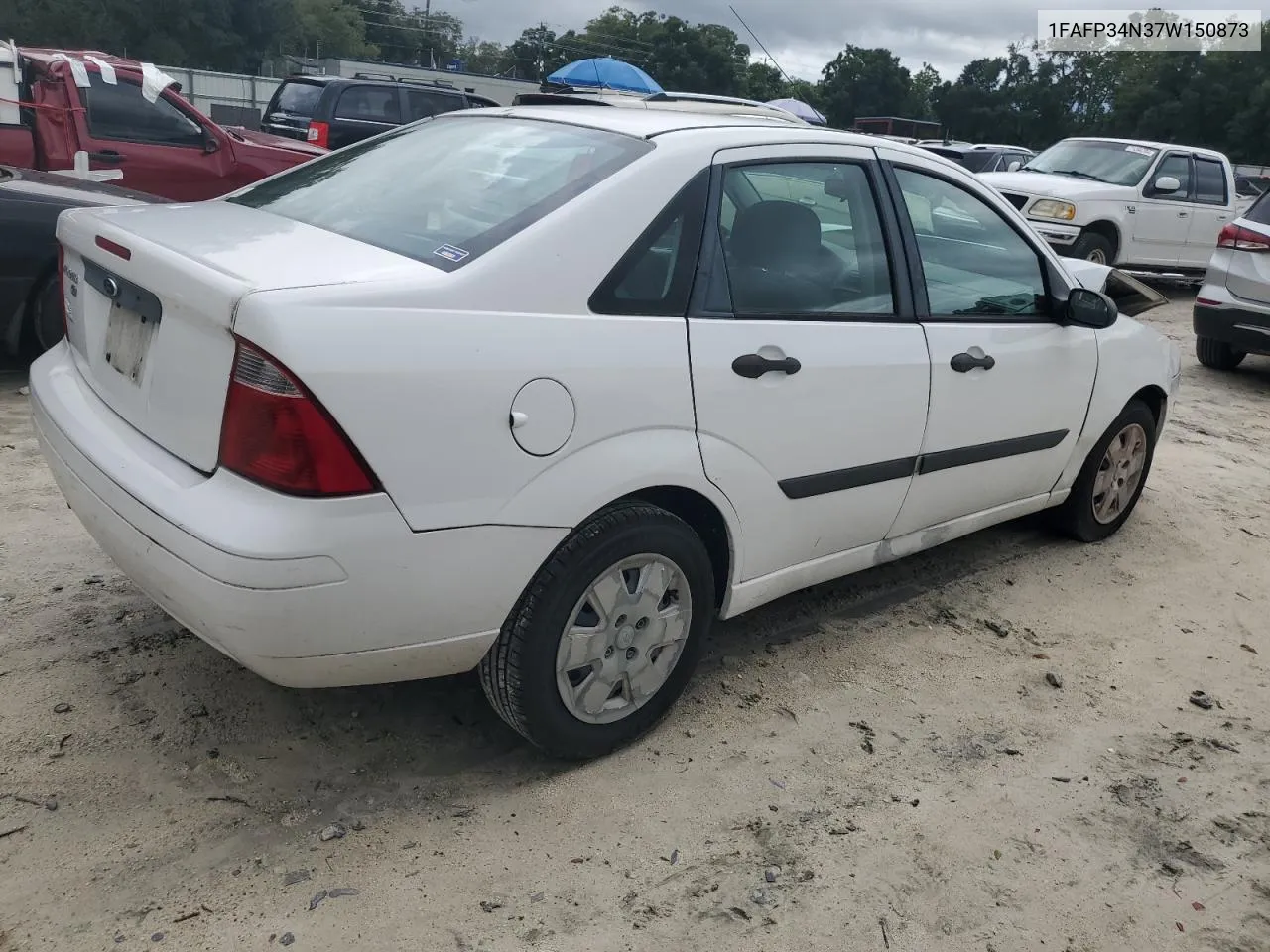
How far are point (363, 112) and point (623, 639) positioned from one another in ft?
44.2

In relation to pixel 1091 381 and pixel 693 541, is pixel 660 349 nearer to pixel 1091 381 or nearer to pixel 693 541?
pixel 693 541

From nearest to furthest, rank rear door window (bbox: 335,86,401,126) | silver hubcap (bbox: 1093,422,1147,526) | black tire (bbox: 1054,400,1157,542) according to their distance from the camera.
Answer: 1. black tire (bbox: 1054,400,1157,542)
2. silver hubcap (bbox: 1093,422,1147,526)
3. rear door window (bbox: 335,86,401,126)

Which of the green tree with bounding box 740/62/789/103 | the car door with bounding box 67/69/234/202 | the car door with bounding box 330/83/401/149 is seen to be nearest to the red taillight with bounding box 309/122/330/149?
the car door with bounding box 330/83/401/149

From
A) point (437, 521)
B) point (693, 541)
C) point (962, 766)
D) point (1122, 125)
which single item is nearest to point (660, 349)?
point (693, 541)

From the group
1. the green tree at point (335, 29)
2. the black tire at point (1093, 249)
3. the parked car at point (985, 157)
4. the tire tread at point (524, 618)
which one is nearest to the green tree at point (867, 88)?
the green tree at point (335, 29)

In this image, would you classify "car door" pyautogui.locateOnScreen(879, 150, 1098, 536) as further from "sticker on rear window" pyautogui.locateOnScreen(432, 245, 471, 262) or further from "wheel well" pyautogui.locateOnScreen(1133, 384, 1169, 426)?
"sticker on rear window" pyautogui.locateOnScreen(432, 245, 471, 262)

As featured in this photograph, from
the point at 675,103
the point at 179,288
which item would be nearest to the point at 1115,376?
the point at 675,103

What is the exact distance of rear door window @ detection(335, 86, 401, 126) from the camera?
1465 cm

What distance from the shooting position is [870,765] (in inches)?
122

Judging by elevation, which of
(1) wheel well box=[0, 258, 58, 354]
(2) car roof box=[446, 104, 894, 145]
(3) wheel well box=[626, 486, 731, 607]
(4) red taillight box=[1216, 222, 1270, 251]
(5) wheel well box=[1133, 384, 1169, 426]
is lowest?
(1) wheel well box=[0, 258, 58, 354]

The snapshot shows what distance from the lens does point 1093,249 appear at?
1191 centimetres

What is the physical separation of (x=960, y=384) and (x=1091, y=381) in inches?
39.0

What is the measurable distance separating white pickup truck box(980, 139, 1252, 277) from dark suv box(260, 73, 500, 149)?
7016 mm

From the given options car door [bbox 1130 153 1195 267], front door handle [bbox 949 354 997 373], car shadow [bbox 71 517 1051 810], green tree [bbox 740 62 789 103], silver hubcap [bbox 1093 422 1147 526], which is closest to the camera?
→ car shadow [bbox 71 517 1051 810]
